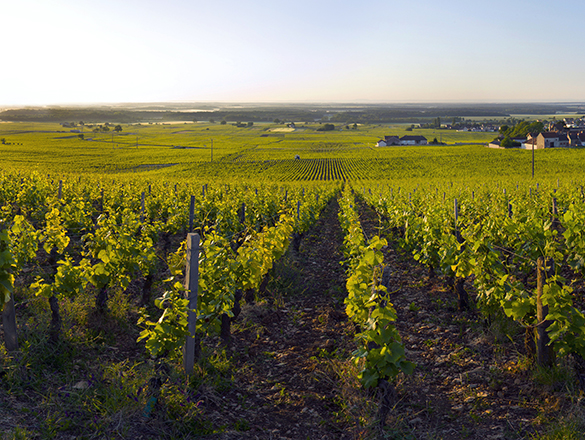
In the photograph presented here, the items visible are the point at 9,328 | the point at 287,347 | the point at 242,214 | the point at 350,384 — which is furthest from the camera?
the point at 242,214

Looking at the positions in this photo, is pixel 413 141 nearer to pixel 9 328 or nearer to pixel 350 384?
pixel 350 384

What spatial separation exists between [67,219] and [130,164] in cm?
5931

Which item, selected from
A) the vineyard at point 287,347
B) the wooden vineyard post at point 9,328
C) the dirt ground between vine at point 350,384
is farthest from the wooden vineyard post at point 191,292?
the wooden vineyard post at point 9,328

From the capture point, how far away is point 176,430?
3.67m

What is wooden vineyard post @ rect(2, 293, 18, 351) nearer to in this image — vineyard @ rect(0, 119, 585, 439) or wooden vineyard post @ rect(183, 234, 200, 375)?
vineyard @ rect(0, 119, 585, 439)

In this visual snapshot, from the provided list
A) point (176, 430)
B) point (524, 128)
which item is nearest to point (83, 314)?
point (176, 430)

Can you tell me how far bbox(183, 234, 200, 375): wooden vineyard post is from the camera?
15.0 feet

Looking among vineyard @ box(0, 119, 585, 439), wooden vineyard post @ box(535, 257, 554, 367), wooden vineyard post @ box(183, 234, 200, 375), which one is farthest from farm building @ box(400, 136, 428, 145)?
wooden vineyard post @ box(183, 234, 200, 375)

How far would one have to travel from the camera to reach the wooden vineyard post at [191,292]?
15.0 feet

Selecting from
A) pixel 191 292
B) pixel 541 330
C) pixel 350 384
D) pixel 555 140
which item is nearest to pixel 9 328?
pixel 191 292

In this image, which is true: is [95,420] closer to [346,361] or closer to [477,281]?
[346,361]

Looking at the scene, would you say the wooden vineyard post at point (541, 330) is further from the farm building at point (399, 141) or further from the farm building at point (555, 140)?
the farm building at point (399, 141)

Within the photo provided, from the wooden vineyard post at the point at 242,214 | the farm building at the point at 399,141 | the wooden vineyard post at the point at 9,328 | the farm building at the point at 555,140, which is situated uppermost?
the farm building at the point at 399,141

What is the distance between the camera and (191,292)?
15.2ft
